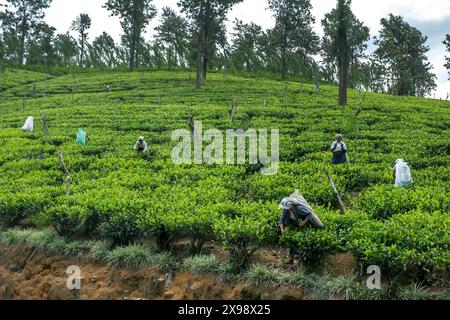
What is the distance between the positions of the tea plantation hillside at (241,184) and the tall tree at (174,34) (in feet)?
54.0

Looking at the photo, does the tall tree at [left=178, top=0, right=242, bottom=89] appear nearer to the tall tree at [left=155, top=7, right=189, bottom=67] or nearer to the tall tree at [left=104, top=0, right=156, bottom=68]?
the tall tree at [left=155, top=7, right=189, bottom=67]

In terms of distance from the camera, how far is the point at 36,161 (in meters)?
17.2

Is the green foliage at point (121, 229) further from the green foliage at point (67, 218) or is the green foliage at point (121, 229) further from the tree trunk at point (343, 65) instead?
the tree trunk at point (343, 65)

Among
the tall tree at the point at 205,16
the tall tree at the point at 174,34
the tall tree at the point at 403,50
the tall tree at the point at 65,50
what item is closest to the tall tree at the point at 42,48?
the tall tree at the point at 65,50

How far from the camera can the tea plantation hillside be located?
8.80 meters

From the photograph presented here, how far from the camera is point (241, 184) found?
45.8 ft

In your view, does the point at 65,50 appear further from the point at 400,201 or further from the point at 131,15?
the point at 400,201

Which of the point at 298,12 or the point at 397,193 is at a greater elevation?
the point at 298,12

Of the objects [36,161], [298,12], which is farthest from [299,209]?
[298,12]

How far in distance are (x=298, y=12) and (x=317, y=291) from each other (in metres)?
51.2

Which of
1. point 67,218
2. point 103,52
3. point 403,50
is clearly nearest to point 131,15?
point 103,52

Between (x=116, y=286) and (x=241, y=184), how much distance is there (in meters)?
6.30
